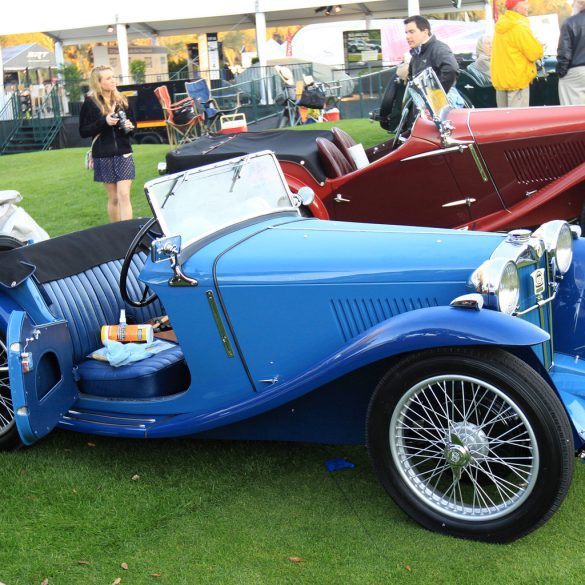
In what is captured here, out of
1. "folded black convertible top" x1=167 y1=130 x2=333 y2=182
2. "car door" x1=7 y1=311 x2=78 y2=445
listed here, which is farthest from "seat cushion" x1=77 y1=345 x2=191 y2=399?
"folded black convertible top" x1=167 y1=130 x2=333 y2=182

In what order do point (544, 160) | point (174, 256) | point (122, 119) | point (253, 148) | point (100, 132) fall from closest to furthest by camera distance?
1. point (174, 256)
2. point (544, 160)
3. point (253, 148)
4. point (122, 119)
5. point (100, 132)

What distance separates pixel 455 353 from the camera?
9.91ft

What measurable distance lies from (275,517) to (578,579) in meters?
1.19

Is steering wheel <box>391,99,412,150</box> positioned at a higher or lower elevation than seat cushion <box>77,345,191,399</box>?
higher

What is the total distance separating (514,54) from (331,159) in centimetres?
383

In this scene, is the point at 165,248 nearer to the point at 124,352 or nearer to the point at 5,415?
the point at 124,352

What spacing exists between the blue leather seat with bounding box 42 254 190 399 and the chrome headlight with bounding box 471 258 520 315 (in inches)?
60.4

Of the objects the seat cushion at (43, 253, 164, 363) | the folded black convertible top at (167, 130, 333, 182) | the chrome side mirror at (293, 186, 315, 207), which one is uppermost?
the chrome side mirror at (293, 186, 315, 207)

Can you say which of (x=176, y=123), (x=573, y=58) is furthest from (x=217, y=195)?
(x=176, y=123)

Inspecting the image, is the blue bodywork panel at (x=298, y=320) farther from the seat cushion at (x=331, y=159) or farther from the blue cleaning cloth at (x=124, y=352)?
the seat cushion at (x=331, y=159)

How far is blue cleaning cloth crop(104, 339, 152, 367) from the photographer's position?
4.02 meters

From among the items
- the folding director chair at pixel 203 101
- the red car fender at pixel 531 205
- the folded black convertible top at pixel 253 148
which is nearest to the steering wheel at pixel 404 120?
the folded black convertible top at pixel 253 148

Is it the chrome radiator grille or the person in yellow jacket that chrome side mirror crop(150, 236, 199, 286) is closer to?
the chrome radiator grille

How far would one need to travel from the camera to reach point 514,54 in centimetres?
976
